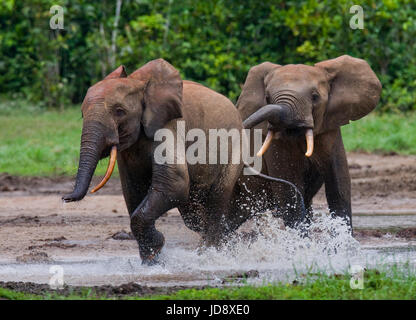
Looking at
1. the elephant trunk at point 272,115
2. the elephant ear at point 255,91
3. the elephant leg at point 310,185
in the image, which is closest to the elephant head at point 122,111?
the elephant trunk at point 272,115

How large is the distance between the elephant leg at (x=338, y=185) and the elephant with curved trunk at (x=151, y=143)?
89cm

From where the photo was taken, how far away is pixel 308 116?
8.93 m

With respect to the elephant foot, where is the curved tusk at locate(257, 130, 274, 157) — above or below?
above

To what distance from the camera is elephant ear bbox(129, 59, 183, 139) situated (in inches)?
311

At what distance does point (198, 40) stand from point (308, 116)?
10301 mm

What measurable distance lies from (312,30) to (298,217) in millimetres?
9744

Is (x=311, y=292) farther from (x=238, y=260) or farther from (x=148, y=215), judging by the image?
(x=238, y=260)

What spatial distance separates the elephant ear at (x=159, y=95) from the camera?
7.89m

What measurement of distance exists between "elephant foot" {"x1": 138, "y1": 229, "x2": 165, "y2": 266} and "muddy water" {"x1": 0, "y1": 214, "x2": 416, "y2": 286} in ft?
0.29

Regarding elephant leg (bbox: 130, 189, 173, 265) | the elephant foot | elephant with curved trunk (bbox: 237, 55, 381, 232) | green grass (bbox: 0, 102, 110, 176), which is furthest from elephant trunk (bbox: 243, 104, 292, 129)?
green grass (bbox: 0, 102, 110, 176)

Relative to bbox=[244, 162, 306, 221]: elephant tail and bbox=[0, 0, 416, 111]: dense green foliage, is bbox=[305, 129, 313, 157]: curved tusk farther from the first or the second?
bbox=[0, 0, 416, 111]: dense green foliage

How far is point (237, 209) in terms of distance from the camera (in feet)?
32.7

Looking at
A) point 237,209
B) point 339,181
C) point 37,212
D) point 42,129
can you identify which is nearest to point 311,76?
point 339,181

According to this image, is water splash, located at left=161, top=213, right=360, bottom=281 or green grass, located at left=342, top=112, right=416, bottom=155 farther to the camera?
green grass, located at left=342, top=112, right=416, bottom=155
